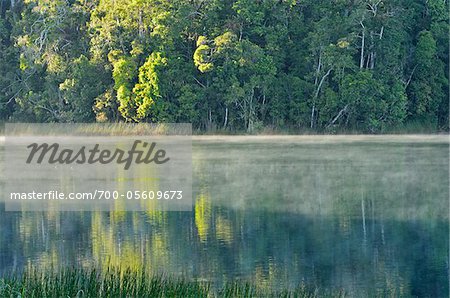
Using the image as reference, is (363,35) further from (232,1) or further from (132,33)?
(132,33)

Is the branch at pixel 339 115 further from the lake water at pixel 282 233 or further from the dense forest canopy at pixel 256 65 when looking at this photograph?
the lake water at pixel 282 233

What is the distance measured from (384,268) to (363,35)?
24409 mm

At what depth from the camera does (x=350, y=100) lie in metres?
33.3

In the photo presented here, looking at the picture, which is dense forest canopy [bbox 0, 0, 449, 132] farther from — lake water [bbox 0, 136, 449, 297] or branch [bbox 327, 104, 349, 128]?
lake water [bbox 0, 136, 449, 297]

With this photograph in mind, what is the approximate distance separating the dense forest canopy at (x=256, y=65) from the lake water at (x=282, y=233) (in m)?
12.9

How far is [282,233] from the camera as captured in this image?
12.5 meters

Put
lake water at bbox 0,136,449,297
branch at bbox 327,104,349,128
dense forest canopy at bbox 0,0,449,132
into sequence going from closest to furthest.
Answer: 1. lake water at bbox 0,136,449,297
2. dense forest canopy at bbox 0,0,449,132
3. branch at bbox 327,104,349,128

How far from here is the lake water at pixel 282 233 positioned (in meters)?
10.0

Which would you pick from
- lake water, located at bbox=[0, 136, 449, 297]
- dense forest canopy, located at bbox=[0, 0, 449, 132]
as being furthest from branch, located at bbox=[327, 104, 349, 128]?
lake water, located at bbox=[0, 136, 449, 297]

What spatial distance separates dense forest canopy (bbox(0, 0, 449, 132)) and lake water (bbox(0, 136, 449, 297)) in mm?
12936

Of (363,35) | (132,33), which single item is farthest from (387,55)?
(132,33)

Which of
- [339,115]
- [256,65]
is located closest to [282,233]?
[256,65]

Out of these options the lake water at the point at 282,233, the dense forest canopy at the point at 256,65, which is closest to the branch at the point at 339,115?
the dense forest canopy at the point at 256,65

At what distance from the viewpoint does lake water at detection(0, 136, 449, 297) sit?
394 inches
